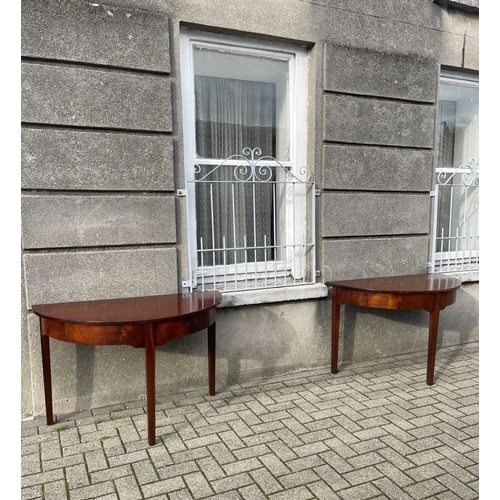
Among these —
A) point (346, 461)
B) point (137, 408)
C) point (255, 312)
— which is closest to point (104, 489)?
point (137, 408)

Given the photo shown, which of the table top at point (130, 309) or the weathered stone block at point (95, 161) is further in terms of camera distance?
the weathered stone block at point (95, 161)

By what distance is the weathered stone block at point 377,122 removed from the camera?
3.76 m

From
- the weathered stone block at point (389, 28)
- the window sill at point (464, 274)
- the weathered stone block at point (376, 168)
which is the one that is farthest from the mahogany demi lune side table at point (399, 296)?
the weathered stone block at point (389, 28)

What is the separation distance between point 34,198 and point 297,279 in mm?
2341

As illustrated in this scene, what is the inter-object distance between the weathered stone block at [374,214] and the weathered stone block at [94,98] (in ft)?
5.49

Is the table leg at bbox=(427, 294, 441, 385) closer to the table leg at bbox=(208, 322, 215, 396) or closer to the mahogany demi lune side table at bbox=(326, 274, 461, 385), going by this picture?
the mahogany demi lune side table at bbox=(326, 274, 461, 385)

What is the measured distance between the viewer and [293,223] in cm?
393

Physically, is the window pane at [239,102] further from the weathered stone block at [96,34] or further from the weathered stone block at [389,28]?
the weathered stone block at [389,28]

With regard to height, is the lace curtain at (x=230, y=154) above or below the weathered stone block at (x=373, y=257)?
above

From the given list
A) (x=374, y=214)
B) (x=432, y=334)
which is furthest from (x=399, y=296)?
(x=374, y=214)

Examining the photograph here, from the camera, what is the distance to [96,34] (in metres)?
2.97

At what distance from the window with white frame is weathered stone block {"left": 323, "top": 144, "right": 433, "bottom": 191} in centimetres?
25

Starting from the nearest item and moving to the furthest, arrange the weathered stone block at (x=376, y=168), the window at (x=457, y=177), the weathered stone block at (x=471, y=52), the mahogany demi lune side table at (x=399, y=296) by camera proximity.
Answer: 1. the mahogany demi lune side table at (x=399, y=296)
2. the weathered stone block at (x=376, y=168)
3. the weathered stone block at (x=471, y=52)
4. the window at (x=457, y=177)

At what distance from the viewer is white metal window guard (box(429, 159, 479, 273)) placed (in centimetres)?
470
